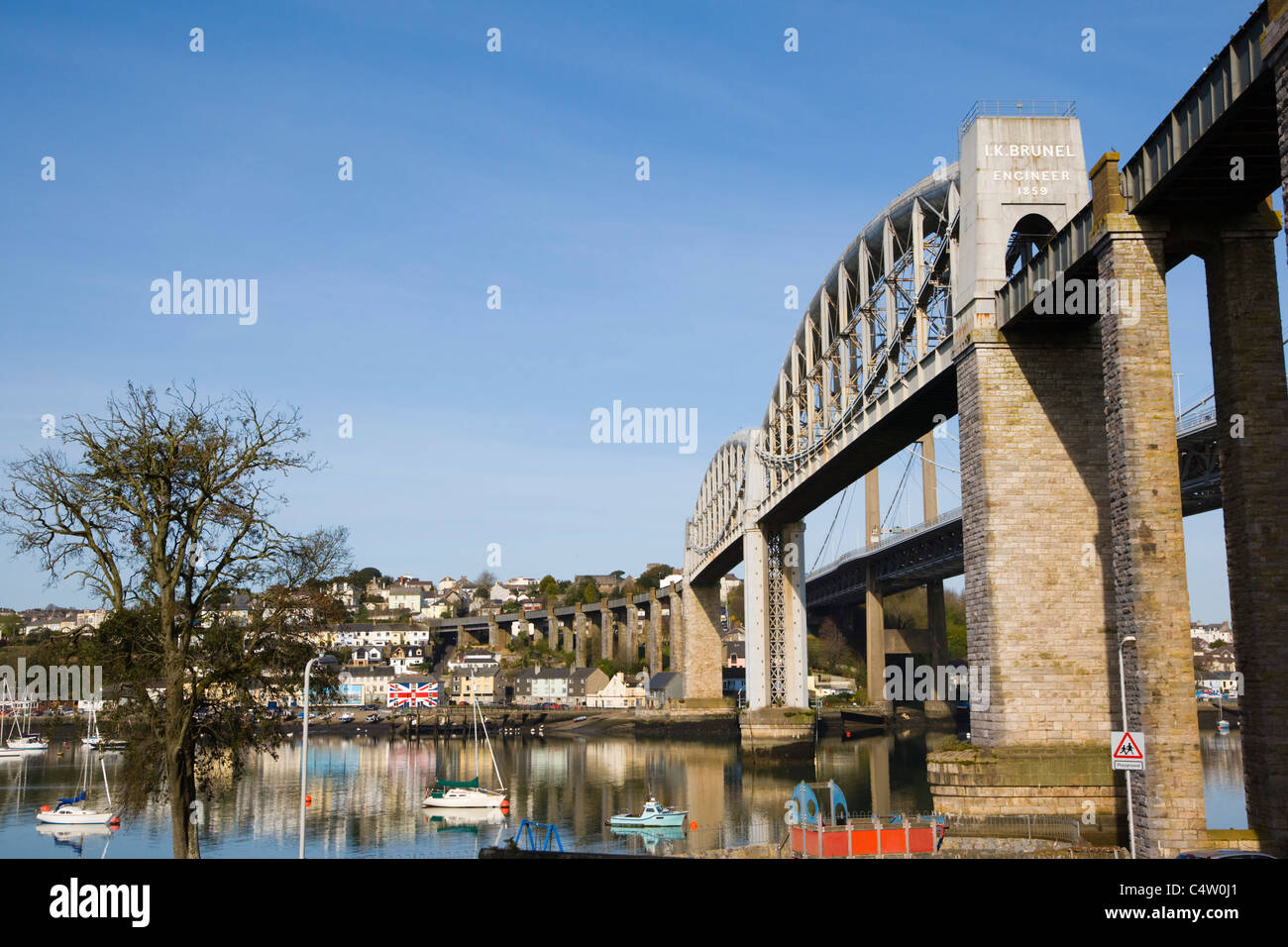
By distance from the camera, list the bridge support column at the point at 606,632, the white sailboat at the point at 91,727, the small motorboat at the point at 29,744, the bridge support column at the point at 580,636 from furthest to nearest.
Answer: the bridge support column at the point at 580,636, the bridge support column at the point at 606,632, the small motorboat at the point at 29,744, the white sailboat at the point at 91,727

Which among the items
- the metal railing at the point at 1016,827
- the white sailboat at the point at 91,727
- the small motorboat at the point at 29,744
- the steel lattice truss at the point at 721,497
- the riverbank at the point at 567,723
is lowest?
the riverbank at the point at 567,723

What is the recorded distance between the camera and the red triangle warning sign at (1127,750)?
22.5 metres

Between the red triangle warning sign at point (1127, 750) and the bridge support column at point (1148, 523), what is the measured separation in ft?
7.59

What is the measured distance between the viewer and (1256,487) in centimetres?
2480

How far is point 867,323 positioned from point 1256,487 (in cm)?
3326

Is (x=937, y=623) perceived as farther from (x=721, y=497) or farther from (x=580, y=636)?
(x=580, y=636)

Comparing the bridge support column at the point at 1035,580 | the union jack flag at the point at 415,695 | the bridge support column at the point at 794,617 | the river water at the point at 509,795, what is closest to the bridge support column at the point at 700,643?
the river water at the point at 509,795

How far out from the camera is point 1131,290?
1039 inches

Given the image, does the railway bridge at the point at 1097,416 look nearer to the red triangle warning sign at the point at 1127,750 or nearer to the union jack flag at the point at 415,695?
the red triangle warning sign at the point at 1127,750

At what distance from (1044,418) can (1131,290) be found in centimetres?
838

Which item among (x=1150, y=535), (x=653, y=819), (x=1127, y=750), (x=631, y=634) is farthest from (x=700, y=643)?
(x=1127, y=750)

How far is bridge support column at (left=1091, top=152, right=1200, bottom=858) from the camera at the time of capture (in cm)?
2434
